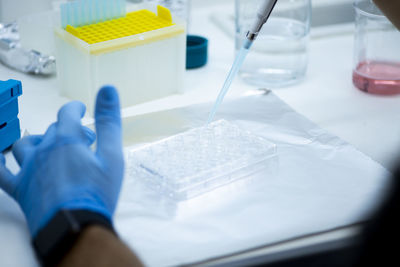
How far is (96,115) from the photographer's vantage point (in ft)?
→ 2.48

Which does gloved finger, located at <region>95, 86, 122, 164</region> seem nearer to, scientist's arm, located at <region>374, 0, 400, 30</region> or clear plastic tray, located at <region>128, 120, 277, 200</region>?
clear plastic tray, located at <region>128, 120, 277, 200</region>

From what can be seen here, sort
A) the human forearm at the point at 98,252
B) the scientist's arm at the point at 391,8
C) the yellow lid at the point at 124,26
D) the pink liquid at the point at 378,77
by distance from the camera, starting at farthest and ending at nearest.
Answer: the pink liquid at the point at 378,77
the yellow lid at the point at 124,26
the scientist's arm at the point at 391,8
the human forearm at the point at 98,252

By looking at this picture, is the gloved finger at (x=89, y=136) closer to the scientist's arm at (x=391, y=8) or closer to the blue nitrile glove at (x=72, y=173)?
the blue nitrile glove at (x=72, y=173)

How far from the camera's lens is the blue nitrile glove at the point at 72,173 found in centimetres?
70

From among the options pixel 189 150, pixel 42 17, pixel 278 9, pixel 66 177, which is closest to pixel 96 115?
pixel 66 177

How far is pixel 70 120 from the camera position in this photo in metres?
0.81

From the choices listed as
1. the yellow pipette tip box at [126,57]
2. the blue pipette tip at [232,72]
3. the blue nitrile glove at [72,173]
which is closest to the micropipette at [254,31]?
the blue pipette tip at [232,72]

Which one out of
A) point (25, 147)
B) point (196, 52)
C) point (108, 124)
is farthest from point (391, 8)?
point (25, 147)

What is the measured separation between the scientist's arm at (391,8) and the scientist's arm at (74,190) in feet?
1.78

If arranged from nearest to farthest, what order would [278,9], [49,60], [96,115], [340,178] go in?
1. [96,115]
2. [340,178]
3. [49,60]
4. [278,9]

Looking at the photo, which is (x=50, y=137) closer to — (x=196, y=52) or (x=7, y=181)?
(x=7, y=181)

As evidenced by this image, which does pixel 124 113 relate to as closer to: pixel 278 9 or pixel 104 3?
pixel 104 3

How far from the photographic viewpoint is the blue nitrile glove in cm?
70

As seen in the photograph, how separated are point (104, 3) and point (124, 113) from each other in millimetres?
243
